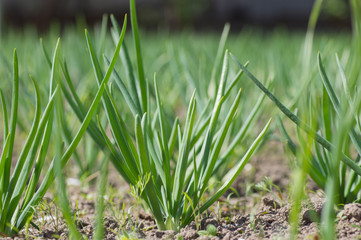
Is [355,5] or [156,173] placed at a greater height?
[355,5]

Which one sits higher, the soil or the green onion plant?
the green onion plant

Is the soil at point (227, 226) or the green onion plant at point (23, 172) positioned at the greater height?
the green onion plant at point (23, 172)

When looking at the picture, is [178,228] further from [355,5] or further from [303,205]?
[355,5]

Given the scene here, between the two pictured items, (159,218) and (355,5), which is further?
(159,218)

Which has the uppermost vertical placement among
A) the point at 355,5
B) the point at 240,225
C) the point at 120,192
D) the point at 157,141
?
the point at 355,5

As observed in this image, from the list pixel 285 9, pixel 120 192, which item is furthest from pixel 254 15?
pixel 120 192

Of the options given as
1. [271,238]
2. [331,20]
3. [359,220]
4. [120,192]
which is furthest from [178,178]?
[331,20]

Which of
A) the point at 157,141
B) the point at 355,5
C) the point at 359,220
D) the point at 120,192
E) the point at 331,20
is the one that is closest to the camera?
the point at 355,5

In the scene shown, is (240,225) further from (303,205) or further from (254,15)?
(254,15)

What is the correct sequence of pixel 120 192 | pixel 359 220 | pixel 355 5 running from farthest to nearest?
pixel 120 192
pixel 359 220
pixel 355 5
